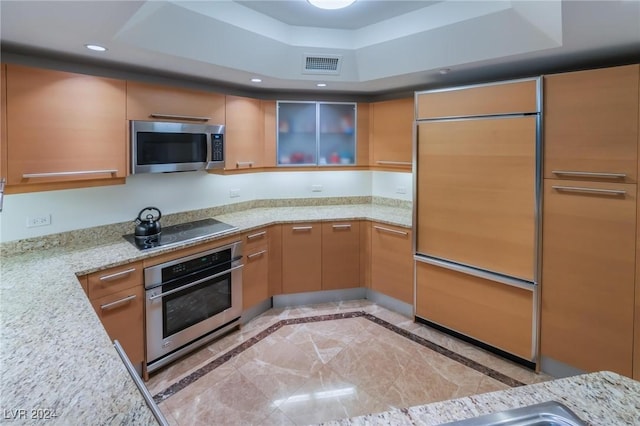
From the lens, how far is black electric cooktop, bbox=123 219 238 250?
2.60 meters

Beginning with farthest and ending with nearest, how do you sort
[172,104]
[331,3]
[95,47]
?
[172,104]
[95,47]
[331,3]

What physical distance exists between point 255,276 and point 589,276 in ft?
8.23

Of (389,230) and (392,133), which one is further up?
(392,133)

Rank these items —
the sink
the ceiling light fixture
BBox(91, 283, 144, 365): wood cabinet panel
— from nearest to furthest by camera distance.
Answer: the sink → the ceiling light fixture → BBox(91, 283, 144, 365): wood cabinet panel

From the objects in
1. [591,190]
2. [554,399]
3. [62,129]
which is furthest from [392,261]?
[62,129]

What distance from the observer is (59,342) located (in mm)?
1275

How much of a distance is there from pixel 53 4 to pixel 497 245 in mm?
2934

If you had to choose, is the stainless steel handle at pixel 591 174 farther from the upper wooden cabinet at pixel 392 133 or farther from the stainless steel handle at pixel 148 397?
the stainless steel handle at pixel 148 397

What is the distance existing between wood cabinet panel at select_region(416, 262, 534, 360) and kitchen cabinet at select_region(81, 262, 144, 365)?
2225 millimetres

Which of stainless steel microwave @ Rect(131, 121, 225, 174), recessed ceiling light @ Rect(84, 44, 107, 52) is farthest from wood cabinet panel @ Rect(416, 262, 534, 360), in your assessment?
recessed ceiling light @ Rect(84, 44, 107, 52)

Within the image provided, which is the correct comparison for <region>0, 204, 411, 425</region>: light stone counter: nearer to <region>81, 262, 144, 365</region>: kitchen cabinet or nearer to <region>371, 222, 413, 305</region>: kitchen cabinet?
<region>81, 262, 144, 365</region>: kitchen cabinet

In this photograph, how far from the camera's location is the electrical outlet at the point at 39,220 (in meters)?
2.39

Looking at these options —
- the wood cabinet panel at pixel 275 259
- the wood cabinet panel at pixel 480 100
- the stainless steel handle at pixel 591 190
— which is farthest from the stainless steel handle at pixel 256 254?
the stainless steel handle at pixel 591 190

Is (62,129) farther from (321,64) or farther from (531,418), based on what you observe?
(531,418)
